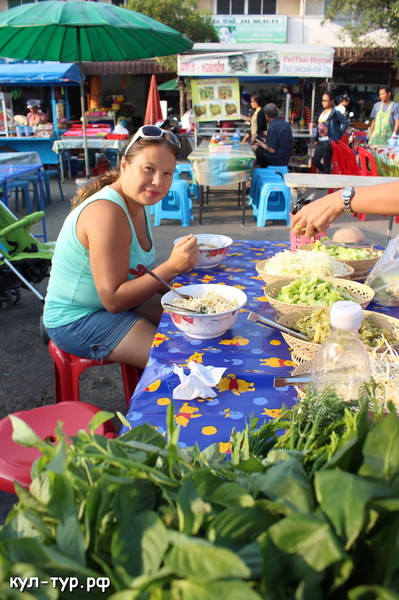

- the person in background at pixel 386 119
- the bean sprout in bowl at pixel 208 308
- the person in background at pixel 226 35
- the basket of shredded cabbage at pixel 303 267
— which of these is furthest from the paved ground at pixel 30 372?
the person in background at pixel 226 35

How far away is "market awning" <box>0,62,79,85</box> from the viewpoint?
45.4 feet

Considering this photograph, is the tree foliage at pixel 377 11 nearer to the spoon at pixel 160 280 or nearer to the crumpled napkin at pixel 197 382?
the spoon at pixel 160 280

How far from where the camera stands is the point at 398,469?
0.62 metres

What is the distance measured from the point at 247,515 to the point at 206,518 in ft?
0.19

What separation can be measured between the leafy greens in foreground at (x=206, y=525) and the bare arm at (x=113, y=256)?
1487mm

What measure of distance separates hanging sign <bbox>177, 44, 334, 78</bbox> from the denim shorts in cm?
865

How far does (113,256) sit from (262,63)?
9250 millimetres

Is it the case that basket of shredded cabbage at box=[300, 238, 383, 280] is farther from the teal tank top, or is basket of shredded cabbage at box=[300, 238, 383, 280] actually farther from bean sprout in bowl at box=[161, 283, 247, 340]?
the teal tank top

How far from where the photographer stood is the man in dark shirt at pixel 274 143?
8.87 m

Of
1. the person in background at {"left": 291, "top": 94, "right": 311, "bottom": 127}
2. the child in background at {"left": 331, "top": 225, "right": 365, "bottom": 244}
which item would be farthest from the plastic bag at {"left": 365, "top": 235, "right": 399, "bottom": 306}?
the person in background at {"left": 291, "top": 94, "right": 311, "bottom": 127}

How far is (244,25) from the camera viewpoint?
24.6 m

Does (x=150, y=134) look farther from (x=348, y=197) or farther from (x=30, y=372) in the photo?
(x=30, y=372)

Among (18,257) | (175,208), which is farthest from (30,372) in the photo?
(175,208)

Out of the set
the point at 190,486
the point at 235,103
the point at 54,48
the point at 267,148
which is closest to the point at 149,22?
the point at 54,48
